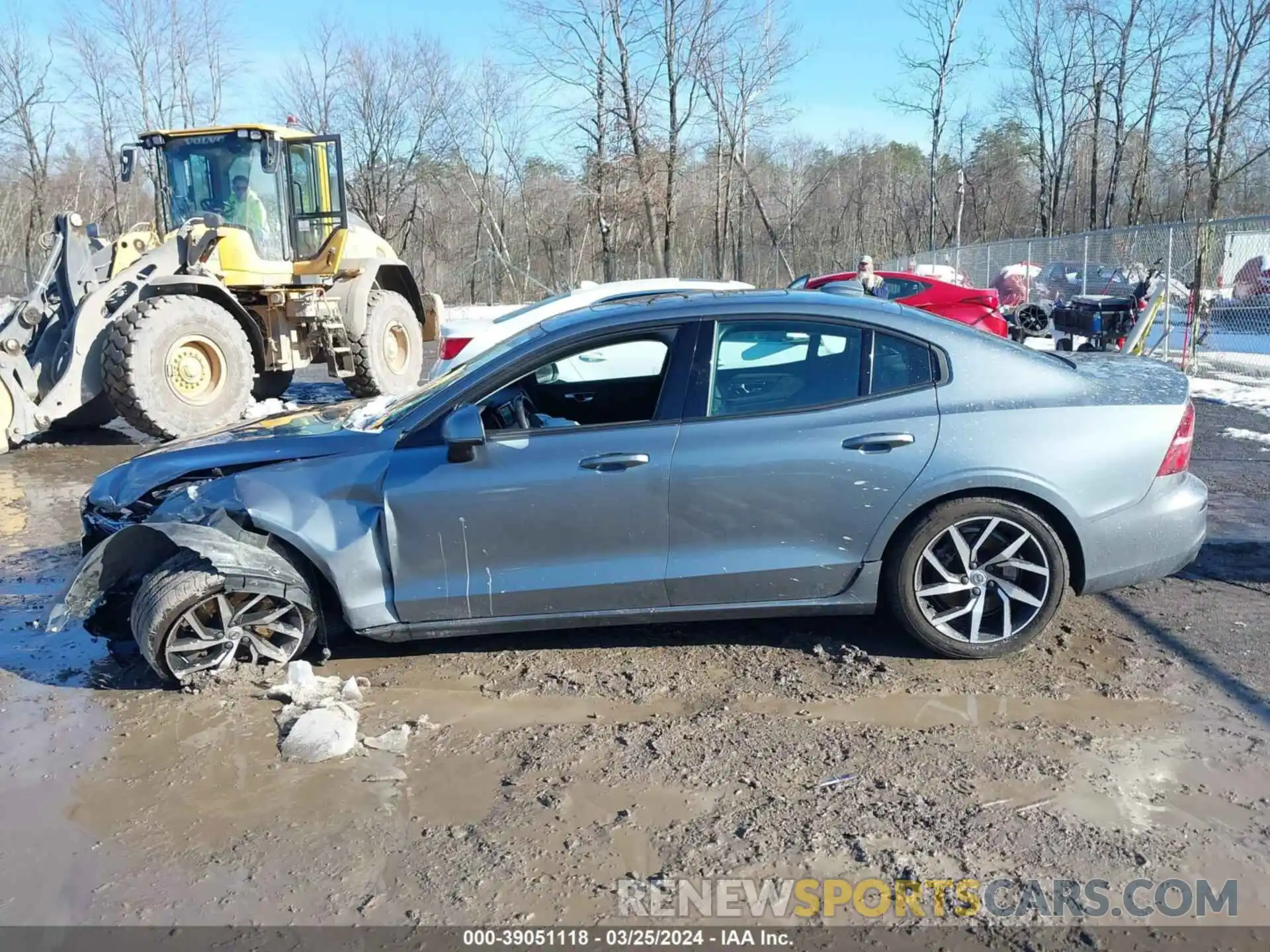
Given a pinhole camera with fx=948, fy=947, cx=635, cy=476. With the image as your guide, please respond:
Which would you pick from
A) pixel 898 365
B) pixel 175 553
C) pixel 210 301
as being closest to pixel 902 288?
pixel 210 301

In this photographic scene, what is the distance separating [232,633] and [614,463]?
1.78 m

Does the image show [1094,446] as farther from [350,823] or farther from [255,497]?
[255,497]

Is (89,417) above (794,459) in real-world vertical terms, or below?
below

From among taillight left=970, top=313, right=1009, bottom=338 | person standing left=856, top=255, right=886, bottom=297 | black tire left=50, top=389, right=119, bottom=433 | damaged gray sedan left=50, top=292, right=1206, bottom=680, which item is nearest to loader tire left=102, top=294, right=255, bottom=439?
black tire left=50, top=389, right=119, bottom=433

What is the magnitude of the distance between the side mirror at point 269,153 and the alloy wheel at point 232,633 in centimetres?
853

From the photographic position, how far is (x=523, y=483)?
387 cm

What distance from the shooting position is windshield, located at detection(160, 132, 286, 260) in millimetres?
11086

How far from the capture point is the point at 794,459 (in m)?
3.88

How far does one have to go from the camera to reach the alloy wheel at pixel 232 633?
3.97 meters

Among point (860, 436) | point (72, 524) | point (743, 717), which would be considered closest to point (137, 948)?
point (743, 717)

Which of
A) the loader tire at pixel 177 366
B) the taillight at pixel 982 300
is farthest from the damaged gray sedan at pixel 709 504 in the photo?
the taillight at pixel 982 300

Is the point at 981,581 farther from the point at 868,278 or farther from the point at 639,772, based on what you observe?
the point at 868,278

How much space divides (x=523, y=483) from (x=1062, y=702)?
232cm

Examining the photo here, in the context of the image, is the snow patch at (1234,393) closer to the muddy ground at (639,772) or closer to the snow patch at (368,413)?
the muddy ground at (639,772)
